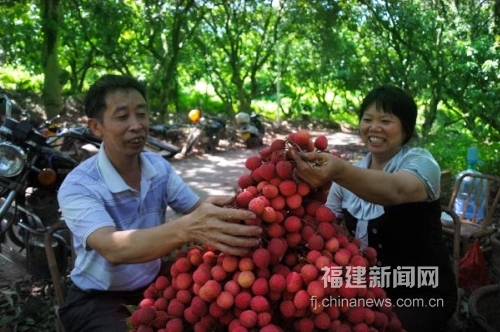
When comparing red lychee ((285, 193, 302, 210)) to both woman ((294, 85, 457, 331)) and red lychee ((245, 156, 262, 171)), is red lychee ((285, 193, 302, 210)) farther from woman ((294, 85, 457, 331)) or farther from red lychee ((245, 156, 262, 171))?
woman ((294, 85, 457, 331))

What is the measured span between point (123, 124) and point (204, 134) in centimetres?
877

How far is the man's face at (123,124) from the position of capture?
1982 millimetres

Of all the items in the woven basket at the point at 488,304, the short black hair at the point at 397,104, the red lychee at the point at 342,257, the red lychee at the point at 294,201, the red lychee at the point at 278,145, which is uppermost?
the short black hair at the point at 397,104

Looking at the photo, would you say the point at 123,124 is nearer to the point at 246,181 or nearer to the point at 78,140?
the point at 246,181

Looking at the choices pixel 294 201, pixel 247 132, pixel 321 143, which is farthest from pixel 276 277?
pixel 247 132

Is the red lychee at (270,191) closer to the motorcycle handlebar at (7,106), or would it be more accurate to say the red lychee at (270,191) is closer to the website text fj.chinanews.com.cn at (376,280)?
the website text fj.chinanews.com.cn at (376,280)

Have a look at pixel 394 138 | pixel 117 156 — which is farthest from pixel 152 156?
pixel 394 138

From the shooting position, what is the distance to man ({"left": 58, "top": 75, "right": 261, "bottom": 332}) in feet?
5.72

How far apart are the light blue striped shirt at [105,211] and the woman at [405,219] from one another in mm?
969

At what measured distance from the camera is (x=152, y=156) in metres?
2.35

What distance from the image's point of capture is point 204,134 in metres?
10.7

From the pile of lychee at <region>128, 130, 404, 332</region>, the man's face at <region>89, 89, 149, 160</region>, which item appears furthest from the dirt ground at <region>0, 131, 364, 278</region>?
the pile of lychee at <region>128, 130, 404, 332</region>

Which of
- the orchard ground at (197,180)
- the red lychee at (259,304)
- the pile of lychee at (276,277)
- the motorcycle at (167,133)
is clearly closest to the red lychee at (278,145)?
the pile of lychee at (276,277)

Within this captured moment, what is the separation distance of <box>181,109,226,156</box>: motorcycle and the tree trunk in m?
2.82
